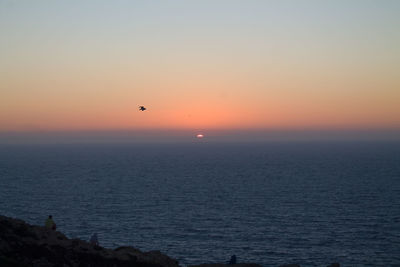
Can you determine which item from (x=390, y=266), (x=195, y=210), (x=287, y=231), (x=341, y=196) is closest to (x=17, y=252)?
(x=390, y=266)

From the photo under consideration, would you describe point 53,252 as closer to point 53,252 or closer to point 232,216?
point 53,252

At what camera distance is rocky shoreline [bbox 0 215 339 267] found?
76.9 feet

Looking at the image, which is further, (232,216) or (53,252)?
(232,216)

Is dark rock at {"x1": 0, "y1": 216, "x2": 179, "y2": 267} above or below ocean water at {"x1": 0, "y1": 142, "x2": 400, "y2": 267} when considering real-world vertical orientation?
above

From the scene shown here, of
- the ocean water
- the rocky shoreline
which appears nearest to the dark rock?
the rocky shoreline

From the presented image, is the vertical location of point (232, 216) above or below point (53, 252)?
below

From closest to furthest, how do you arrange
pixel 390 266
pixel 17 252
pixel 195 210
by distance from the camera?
pixel 17 252 < pixel 390 266 < pixel 195 210

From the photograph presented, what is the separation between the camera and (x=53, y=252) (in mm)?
24625

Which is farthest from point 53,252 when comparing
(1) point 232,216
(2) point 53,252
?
(1) point 232,216

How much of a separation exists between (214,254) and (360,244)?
20.7 m

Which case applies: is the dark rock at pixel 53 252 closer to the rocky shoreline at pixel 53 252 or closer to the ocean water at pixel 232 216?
the rocky shoreline at pixel 53 252

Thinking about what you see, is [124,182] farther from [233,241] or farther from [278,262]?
[278,262]

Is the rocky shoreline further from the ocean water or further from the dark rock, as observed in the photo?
the ocean water

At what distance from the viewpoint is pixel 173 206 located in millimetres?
82250
